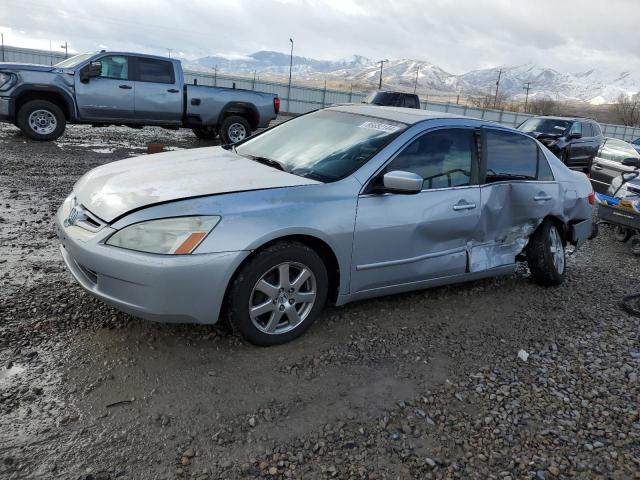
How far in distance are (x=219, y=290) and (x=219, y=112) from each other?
10072mm

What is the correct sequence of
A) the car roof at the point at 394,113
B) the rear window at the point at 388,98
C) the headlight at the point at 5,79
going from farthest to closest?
the rear window at the point at 388,98 < the headlight at the point at 5,79 < the car roof at the point at 394,113

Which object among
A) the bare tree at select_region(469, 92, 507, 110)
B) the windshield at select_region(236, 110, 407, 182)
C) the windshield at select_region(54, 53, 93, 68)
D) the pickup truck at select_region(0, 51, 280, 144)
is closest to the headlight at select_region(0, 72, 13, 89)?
the pickup truck at select_region(0, 51, 280, 144)

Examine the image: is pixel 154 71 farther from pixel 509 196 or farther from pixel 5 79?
pixel 509 196

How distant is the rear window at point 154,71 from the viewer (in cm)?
1148

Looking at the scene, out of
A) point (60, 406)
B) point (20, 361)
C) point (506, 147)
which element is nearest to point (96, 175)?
point (20, 361)

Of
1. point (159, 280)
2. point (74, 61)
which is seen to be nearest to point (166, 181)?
point (159, 280)

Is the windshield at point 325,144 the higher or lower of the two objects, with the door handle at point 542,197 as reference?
higher

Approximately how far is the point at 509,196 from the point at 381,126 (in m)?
1.35

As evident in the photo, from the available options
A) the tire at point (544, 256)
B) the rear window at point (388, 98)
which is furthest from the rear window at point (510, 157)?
the rear window at point (388, 98)

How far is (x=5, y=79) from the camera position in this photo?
988cm

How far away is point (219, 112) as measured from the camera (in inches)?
485

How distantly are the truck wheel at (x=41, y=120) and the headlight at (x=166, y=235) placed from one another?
29.3 ft

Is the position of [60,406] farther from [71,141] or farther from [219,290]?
[71,141]

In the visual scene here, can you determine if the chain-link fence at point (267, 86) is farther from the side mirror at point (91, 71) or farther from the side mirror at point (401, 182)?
the side mirror at point (401, 182)
